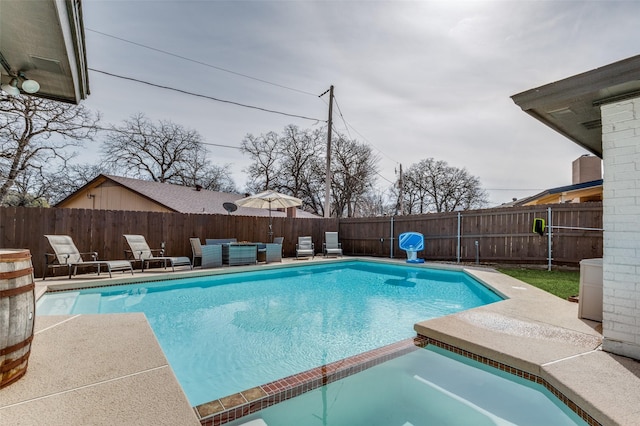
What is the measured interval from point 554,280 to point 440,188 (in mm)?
23644

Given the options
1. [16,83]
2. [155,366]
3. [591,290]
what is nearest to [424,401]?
[155,366]

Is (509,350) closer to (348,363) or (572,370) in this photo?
(572,370)

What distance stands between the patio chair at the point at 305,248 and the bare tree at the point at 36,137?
1198cm

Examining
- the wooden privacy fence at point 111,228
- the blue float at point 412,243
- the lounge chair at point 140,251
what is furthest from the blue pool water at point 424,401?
the wooden privacy fence at point 111,228

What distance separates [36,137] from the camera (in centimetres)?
1562

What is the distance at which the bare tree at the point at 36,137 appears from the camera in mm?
14352

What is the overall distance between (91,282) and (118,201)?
34.2 feet

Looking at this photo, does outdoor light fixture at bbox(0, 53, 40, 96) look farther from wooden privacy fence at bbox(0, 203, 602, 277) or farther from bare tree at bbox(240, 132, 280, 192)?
bare tree at bbox(240, 132, 280, 192)

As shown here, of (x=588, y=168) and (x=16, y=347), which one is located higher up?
(x=588, y=168)

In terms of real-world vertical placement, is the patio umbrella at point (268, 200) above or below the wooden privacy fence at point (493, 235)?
above

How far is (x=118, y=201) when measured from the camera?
50.6ft

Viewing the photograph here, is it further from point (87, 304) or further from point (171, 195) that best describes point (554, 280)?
point (171, 195)

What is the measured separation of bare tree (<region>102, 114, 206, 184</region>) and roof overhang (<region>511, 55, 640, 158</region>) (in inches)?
880

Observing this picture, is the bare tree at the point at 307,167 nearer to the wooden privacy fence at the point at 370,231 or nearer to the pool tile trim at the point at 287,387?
the wooden privacy fence at the point at 370,231
